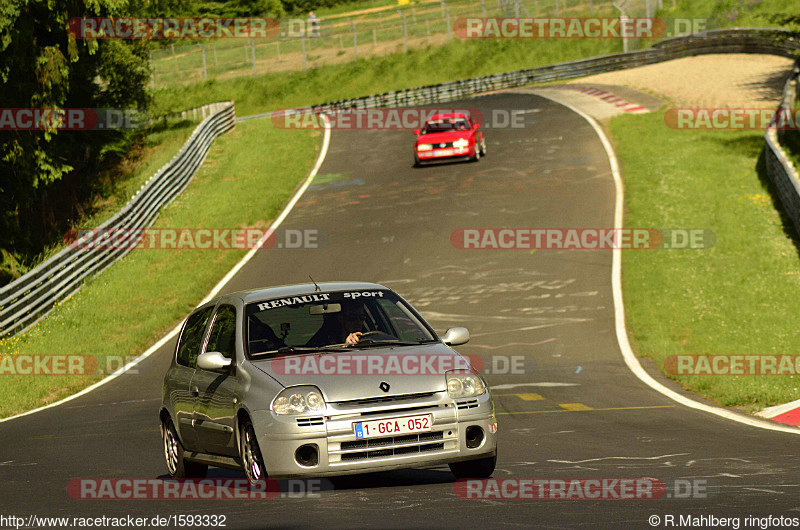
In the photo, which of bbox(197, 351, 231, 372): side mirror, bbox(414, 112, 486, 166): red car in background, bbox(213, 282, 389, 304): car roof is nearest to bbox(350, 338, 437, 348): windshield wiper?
bbox(213, 282, 389, 304): car roof

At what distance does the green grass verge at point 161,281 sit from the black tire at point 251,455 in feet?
31.4

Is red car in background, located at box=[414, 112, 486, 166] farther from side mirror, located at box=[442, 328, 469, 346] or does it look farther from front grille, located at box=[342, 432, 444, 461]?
front grille, located at box=[342, 432, 444, 461]

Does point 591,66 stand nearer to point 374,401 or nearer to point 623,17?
point 623,17

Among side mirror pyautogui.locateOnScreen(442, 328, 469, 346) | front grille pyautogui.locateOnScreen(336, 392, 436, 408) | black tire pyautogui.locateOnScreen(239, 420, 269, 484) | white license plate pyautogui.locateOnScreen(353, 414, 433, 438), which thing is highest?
side mirror pyautogui.locateOnScreen(442, 328, 469, 346)

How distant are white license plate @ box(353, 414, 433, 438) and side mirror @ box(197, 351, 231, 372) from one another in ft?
4.20

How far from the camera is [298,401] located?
763 cm

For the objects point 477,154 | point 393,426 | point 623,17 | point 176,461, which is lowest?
point 477,154

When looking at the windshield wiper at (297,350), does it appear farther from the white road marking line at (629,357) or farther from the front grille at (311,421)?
the white road marking line at (629,357)

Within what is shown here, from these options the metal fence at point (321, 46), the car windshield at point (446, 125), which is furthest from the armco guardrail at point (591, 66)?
the car windshield at point (446, 125)

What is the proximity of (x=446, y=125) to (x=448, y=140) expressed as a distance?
2.07 feet

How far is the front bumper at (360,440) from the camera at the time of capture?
755 cm

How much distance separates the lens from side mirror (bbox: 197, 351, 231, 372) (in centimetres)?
823

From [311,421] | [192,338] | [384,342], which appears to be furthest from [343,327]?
[192,338]

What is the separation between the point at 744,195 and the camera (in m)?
27.3
